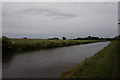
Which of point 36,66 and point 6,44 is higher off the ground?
point 6,44

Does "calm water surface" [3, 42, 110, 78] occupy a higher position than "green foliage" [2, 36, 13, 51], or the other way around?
"green foliage" [2, 36, 13, 51]

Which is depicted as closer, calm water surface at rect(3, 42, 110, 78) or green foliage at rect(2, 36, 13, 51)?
calm water surface at rect(3, 42, 110, 78)

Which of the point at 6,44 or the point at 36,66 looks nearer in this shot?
the point at 36,66

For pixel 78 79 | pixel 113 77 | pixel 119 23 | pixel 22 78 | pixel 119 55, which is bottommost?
pixel 22 78

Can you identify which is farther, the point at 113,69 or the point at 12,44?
the point at 12,44

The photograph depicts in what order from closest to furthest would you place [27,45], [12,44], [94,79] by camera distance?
1. [94,79]
2. [12,44]
3. [27,45]

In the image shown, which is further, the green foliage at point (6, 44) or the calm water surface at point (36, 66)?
the green foliage at point (6, 44)

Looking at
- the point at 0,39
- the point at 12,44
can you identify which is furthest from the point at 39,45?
the point at 0,39

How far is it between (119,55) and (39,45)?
19.1 metres

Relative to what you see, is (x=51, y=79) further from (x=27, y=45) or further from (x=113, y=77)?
(x=27, y=45)

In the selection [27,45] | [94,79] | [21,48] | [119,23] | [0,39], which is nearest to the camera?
[94,79]

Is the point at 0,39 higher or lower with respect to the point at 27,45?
higher

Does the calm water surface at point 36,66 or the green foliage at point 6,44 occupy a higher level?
the green foliage at point 6,44

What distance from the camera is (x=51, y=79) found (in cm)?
518
